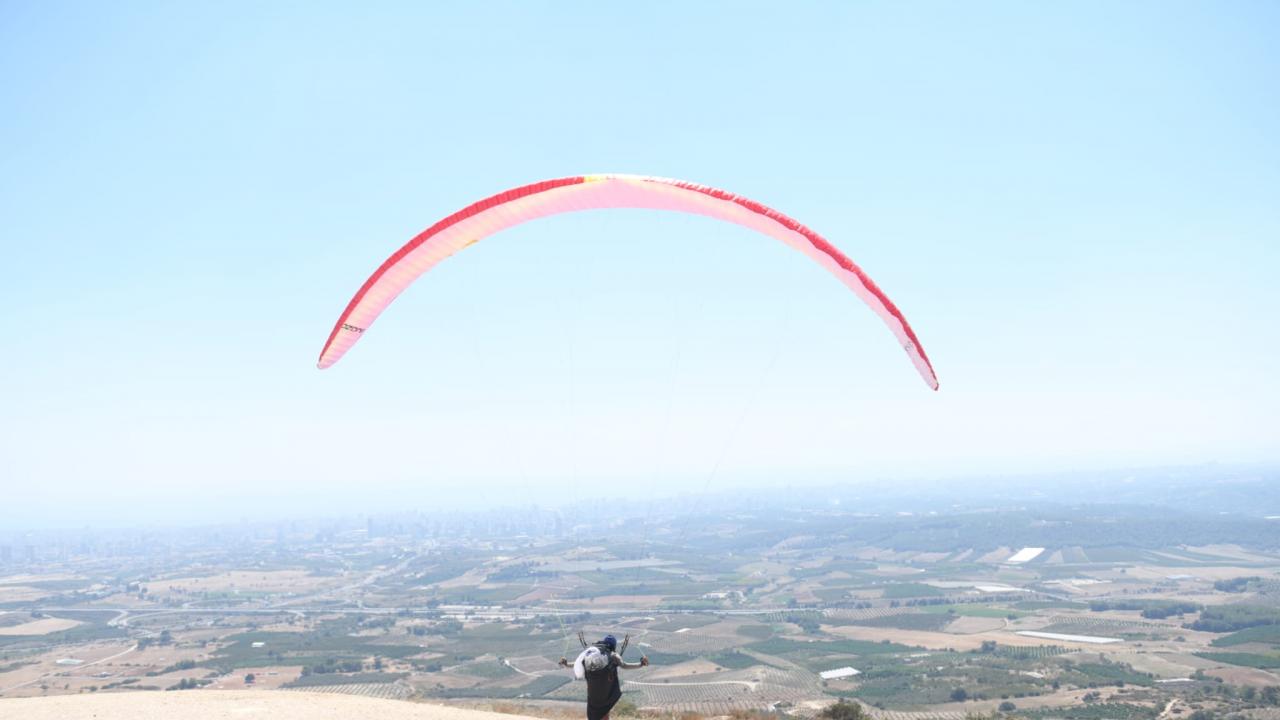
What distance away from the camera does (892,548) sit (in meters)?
146

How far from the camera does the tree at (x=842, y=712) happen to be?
15459 millimetres

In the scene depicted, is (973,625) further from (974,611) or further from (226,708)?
(226,708)

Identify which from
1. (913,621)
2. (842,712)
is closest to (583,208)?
(842,712)

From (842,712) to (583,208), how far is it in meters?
11.6

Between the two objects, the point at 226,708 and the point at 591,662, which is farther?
the point at 226,708

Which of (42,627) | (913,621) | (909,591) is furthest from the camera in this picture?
(909,591)

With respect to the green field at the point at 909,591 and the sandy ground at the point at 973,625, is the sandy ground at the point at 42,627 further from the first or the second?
the green field at the point at 909,591

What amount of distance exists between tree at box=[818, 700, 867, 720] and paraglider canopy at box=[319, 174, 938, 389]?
24.5 feet

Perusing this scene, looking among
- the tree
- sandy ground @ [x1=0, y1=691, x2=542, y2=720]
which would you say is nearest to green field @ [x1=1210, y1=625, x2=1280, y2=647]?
the tree

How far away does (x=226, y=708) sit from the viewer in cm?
1271

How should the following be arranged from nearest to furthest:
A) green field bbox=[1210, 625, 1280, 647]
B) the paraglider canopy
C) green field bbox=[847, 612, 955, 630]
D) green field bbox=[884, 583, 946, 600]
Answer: the paraglider canopy → green field bbox=[1210, 625, 1280, 647] → green field bbox=[847, 612, 955, 630] → green field bbox=[884, 583, 946, 600]

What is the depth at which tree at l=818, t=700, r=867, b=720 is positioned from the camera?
1546 centimetres

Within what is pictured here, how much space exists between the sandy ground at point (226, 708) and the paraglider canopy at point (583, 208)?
588 centimetres

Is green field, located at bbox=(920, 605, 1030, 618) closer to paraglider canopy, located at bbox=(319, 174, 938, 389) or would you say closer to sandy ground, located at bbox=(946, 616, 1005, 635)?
sandy ground, located at bbox=(946, 616, 1005, 635)
